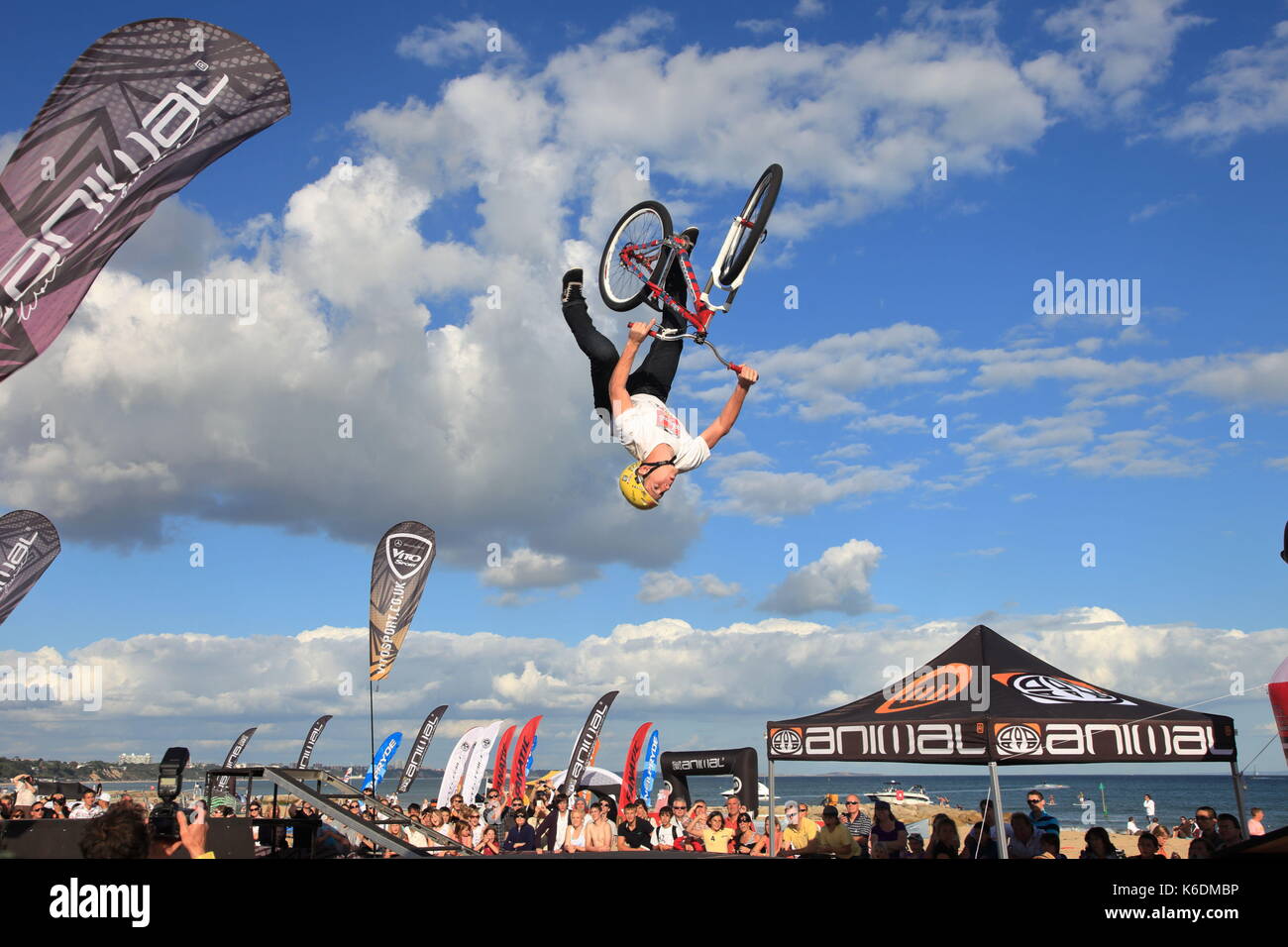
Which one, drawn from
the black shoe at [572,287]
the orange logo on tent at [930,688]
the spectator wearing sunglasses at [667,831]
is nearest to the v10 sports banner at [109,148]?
the black shoe at [572,287]

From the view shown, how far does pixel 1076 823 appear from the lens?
6712 cm

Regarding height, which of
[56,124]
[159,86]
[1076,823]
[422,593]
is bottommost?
[1076,823]

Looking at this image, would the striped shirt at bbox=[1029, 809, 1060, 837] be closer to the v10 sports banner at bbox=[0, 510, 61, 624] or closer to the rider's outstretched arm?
the rider's outstretched arm

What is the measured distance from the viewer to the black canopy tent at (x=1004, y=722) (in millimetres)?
7871

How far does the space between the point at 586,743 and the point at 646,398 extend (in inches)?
726

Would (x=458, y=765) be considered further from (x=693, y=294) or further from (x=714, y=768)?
(x=693, y=294)

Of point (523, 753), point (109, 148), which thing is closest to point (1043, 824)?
point (109, 148)

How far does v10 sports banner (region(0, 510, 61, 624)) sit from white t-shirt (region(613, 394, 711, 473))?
12.2 m

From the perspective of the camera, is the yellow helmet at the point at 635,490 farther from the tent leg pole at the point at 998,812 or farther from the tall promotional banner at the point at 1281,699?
the tall promotional banner at the point at 1281,699

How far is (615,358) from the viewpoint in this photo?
7230mm

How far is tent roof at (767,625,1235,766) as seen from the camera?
7.88 m
